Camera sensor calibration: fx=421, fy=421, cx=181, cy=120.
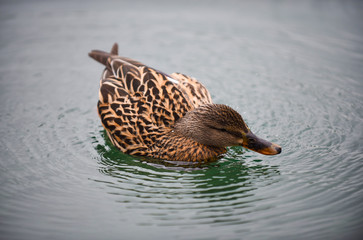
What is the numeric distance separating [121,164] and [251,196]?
6.91 ft

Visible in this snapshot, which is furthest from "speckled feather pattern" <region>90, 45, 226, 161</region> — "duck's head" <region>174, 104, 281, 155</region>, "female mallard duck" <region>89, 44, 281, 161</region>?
"duck's head" <region>174, 104, 281, 155</region>

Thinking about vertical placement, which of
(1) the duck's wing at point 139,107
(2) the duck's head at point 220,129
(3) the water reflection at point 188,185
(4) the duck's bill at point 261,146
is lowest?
(3) the water reflection at point 188,185

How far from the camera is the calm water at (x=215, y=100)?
17.5 feet

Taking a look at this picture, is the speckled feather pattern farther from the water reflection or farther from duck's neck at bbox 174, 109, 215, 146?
the water reflection

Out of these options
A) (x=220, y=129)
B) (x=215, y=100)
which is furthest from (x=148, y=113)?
(x=215, y=100)

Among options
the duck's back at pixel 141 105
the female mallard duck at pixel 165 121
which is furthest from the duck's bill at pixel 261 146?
the duck's back at pixel 141 105

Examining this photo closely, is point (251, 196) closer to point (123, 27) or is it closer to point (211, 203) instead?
point (211, 203)

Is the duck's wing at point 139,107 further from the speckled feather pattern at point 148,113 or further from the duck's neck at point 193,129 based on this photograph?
the duck's neck at point 193,129

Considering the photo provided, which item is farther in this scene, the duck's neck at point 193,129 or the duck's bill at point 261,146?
the duck's neck at point 193,129

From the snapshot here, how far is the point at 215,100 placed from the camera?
867cm

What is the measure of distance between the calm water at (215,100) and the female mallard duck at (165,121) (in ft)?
0.89

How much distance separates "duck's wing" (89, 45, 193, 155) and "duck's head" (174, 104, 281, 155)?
0.29 metres

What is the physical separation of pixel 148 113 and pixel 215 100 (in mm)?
2291

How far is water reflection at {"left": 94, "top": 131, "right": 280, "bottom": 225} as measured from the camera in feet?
17.6
